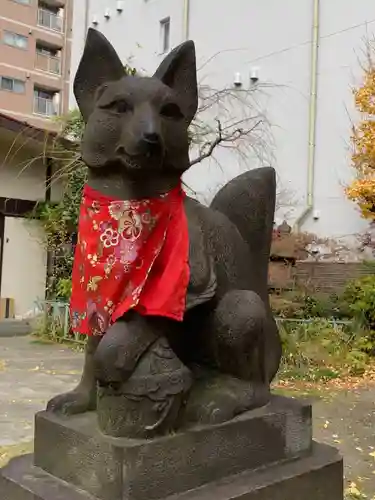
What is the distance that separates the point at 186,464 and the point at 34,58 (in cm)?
2199

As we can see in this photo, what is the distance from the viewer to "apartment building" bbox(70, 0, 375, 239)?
9.79 meters

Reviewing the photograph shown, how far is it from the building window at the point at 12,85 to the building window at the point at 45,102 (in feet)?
2.02

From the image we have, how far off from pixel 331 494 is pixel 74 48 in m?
14.3

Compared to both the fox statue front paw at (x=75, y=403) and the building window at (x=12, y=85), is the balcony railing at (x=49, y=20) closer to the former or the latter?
the building window at (x=12, y=85)

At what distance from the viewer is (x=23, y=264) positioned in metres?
11.7

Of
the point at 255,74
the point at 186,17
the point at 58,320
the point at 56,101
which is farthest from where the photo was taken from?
the point at 56,101

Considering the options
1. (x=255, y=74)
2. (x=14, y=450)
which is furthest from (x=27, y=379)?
(x=255, y=74)

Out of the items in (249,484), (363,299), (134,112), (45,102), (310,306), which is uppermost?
(45,102)

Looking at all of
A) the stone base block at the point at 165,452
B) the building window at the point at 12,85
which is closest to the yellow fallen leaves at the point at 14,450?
the stone base block at the point at 165,452

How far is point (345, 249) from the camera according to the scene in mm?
9602

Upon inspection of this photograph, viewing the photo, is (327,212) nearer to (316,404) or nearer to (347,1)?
(347,1)

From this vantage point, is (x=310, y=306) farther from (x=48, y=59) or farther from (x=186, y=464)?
(x=48, y=59)

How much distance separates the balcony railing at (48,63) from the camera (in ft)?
71.7

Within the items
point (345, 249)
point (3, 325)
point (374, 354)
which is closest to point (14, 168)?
point (3, 325)
